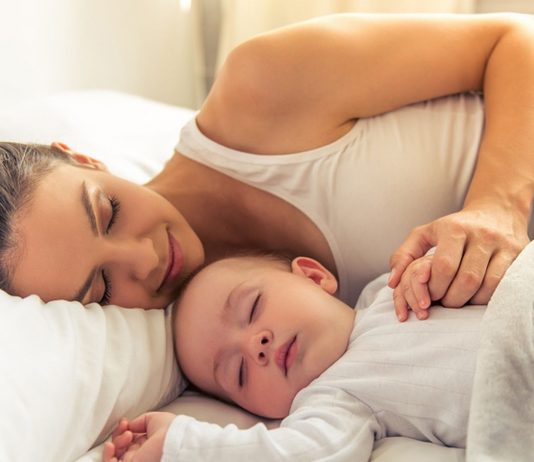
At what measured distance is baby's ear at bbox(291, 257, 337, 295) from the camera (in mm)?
1220

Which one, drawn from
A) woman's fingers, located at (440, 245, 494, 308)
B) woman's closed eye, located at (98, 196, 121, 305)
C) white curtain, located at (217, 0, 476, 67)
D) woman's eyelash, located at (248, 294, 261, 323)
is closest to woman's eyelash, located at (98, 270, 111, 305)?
woman's closed eye, located at (98, 196, 121, 305)

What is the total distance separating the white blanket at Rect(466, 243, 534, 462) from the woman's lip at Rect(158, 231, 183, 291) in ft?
1.80

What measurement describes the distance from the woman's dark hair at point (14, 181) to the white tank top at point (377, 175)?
1.10 feet

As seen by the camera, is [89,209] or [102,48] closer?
[89,209]

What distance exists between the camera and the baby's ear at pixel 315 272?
1.22 m

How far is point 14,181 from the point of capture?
1080 mm

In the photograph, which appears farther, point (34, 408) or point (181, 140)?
point (181, 140)

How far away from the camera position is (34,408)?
0.87 metres

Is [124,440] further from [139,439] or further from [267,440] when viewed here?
[267,440]

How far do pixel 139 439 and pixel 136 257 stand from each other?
28 cm

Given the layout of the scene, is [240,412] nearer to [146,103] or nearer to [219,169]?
[219,169]

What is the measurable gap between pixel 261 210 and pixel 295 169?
0.40 feet

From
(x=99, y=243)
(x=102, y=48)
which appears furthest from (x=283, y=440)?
(x=102, y=48)

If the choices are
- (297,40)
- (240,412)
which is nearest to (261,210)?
(297,40)
